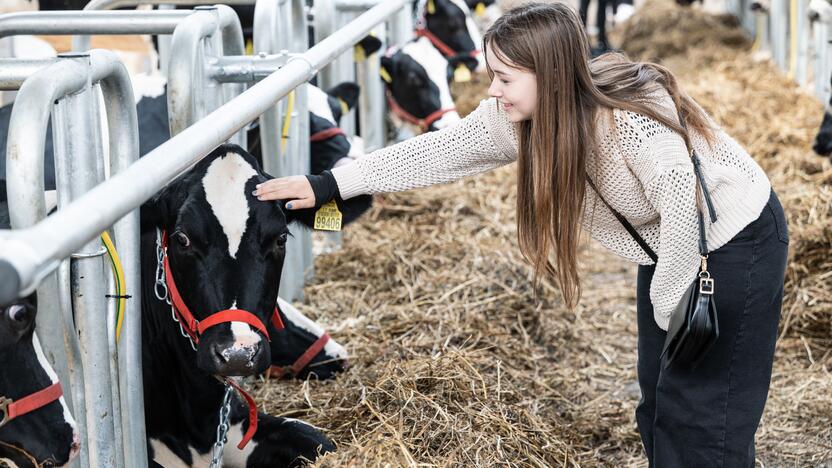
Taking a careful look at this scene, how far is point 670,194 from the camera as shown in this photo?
2.57m

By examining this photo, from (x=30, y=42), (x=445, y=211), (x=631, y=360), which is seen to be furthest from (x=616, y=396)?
(x=30, y=42)

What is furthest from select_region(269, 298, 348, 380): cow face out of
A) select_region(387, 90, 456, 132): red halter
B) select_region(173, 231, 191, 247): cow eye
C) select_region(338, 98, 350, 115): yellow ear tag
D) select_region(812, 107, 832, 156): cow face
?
select_region(387, 90, 456, 132): red halter

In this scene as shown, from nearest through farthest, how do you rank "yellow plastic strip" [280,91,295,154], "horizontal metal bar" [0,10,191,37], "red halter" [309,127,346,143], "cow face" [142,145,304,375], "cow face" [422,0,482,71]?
"cow face" [142,145,304,375]
"horizontal metal bar" [0,10,191,37]
"yellow plastic strip" [280,91,295,154]
"red halter" [309,127,346,143]
"cow face" [422,0,482,71]

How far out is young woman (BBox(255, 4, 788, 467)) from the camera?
2.63 metres

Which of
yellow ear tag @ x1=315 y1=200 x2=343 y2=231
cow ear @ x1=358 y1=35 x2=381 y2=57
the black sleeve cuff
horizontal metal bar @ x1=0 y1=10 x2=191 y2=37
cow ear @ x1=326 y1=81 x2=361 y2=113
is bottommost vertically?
cow ear @ x1=326 y1=81 x2=361 y2=113

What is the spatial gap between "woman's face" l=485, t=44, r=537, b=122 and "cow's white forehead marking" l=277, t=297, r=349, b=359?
1.53 metres

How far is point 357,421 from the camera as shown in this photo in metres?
3.08

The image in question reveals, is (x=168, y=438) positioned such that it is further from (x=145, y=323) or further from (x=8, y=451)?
(x=8, y=451)

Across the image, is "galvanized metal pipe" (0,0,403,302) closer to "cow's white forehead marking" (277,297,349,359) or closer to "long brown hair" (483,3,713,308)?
"long brown hair" (483,3,713,308)

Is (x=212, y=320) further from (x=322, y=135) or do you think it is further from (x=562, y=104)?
(x=322, y=135)

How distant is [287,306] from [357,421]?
1088 mm

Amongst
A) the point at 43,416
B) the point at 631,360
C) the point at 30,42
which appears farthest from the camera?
the point at 30,42

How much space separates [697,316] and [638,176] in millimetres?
374

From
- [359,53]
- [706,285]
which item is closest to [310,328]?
[706,285]
